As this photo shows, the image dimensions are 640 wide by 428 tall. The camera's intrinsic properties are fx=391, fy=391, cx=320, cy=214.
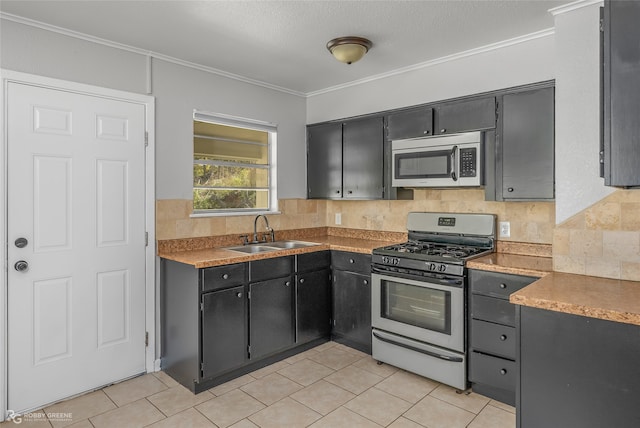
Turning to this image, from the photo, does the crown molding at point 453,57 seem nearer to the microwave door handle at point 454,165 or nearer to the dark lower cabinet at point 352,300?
the microwave door handle at point 454,165

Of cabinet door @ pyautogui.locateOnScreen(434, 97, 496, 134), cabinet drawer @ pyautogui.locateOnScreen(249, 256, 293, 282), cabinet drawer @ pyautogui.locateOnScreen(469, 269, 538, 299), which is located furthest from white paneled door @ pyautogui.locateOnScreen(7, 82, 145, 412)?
cabinet drawer @ pyautogui.locateOnScreen(469, 269, 538, 299)

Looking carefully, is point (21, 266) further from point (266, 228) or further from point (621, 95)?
point (621, 95)

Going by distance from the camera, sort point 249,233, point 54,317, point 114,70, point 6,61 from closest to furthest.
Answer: point 6,61, point 54,317, point 114,70, point 249,233

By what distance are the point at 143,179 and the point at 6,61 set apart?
3.51ft

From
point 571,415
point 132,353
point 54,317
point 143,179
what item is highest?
point 143,179

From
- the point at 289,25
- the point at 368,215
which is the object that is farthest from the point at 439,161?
the point at 289,25

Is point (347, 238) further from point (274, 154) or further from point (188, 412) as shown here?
point (188, 412)

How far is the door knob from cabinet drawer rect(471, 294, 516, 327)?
9.59 ft

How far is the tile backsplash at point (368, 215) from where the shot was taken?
2.96 metres

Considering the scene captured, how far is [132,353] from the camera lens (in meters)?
2.99

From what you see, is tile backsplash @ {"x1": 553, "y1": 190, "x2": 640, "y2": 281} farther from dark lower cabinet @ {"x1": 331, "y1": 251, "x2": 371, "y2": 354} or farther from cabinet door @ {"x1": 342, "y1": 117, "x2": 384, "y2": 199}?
cabinet door @ {"x1": 342, "y1": 117, "x2": 384, "y2": 199}

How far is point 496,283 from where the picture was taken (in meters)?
2.55

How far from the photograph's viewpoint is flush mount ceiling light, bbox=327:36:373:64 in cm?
274

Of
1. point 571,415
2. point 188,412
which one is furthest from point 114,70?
point 571,415
